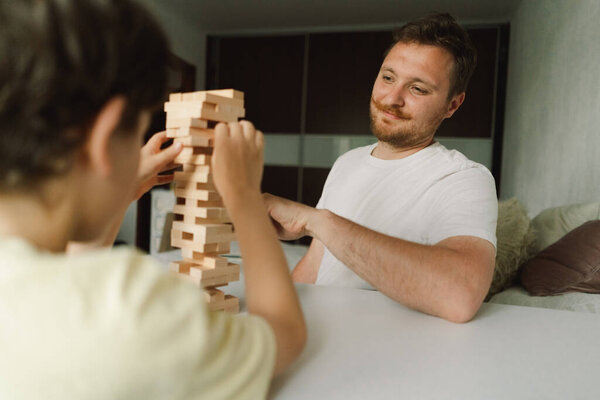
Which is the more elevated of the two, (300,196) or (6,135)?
(6,135)

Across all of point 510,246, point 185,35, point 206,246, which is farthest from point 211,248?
point 185,35

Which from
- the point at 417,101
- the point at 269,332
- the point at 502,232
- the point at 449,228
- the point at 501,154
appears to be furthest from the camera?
the point at 501,154

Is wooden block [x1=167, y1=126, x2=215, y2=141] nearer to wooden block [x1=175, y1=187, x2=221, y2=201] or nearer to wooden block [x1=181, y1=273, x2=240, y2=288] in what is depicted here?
wooden block [x1=175, y1=187, x2=221, y2=201]

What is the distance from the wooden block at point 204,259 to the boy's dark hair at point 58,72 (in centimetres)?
42

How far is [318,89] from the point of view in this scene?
4.68 metres

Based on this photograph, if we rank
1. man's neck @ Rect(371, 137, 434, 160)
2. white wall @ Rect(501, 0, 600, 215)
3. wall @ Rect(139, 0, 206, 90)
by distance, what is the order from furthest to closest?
1. wall @ Rect(139, 0, 206, 90)
2. white wall @ Rect(501, 0, 600, 215)
3. man's neck @ Rect(371, 137, 434, 160)

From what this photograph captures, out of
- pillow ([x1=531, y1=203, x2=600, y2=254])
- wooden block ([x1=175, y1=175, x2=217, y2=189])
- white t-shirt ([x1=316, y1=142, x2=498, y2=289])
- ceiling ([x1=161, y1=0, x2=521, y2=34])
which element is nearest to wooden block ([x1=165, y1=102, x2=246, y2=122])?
wooden block ([x1=175, y1=175, x2=217, y2=189])

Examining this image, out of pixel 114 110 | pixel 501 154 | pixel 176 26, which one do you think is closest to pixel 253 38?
pixel 176 26

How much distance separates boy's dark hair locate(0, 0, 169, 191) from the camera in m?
0.33

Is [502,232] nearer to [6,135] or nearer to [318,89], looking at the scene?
[6,135]

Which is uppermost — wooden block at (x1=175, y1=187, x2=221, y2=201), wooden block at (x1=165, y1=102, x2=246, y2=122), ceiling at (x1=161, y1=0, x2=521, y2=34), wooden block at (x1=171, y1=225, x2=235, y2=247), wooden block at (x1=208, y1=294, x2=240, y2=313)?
ceiling at (x1=161, y1=0, x2=521, y2=34)

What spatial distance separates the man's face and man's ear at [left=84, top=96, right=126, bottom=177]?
111 centimetres

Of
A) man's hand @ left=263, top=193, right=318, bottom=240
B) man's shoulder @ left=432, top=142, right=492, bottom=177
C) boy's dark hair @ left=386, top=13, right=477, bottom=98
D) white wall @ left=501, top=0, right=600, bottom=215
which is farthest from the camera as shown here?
white wall @ left=501, top=0, right=600, bottom=215

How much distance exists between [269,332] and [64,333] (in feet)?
0.66
